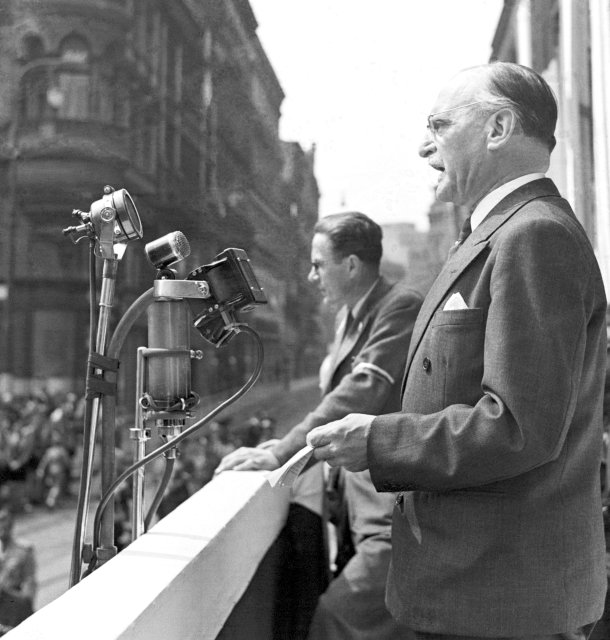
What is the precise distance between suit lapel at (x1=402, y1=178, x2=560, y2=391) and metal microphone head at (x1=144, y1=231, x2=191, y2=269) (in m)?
0.48

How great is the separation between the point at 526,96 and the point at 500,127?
58 millimetres

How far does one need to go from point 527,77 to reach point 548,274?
36 cm

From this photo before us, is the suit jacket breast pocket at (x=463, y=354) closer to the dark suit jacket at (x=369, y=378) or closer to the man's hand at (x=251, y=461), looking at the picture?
the dark suit jacket at (x=369, y=378)

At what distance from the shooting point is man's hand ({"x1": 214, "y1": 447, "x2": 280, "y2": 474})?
2268 mm

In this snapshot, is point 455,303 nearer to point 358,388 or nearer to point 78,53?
point 358,388

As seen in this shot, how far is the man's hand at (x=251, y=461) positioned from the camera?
227 centimetres

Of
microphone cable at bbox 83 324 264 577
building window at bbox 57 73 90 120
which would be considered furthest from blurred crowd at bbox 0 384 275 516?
microphone cable at bbox 83 324 264 577

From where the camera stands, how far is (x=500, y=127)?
4.21 ft

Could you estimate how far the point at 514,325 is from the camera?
42.9 inches

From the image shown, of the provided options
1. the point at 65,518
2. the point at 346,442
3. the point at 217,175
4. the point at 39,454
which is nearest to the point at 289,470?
the point at 346,442

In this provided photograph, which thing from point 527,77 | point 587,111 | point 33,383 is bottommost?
point 33,383

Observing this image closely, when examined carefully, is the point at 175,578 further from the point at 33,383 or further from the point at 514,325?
the point at 33,383

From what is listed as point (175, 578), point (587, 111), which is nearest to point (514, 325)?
point (175, 578)

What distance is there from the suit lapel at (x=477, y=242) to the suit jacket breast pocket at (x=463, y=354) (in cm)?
7
